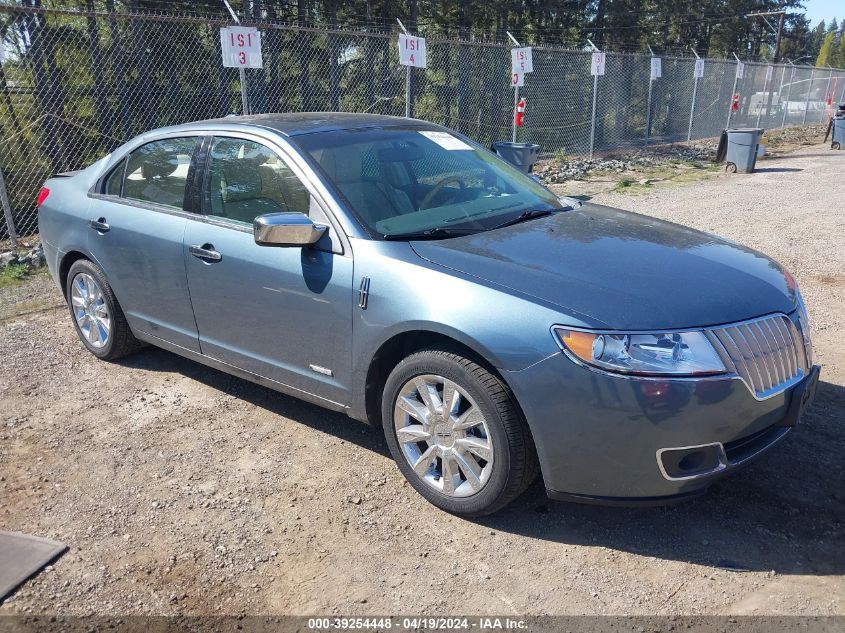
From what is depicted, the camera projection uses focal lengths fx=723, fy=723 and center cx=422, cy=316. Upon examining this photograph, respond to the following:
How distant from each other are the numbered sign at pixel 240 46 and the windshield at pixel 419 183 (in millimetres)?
5075

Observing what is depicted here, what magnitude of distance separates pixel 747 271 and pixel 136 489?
3109 millimetres

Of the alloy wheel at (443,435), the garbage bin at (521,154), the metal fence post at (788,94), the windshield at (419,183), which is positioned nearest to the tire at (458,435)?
the alloy wheel at (443,435)

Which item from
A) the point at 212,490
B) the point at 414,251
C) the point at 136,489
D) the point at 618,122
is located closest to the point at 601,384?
the point at 414,251

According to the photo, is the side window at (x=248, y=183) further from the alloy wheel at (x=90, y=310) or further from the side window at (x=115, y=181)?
the alloy wheel at (x=90, y=310)

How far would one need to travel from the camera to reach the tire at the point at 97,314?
4.87 m

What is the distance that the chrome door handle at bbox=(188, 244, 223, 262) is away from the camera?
3.93m

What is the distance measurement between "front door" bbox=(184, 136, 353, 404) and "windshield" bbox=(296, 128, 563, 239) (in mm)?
218

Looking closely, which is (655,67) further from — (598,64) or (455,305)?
(455,305)

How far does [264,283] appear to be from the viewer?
3.71 m

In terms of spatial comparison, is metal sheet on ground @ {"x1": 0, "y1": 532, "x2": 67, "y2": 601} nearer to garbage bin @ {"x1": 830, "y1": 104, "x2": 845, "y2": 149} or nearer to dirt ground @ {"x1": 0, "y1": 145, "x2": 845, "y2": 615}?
dirt ground @ {"x1": 0, "y1": 145, "x2": 845, "y2": 615}

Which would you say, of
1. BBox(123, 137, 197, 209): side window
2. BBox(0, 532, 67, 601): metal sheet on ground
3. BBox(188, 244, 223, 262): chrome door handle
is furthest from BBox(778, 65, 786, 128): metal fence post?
BBox(0, 532, 67, 601): metal sheet on ground

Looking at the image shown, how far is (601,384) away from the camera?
106 inches

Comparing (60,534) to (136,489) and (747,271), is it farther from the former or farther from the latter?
(747,271)

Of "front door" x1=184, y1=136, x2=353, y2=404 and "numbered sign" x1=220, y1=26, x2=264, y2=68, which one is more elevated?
"numbered sign" x1=220, y1=26, x2=264, y2=68
